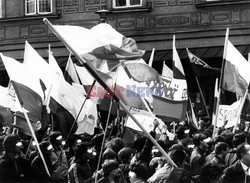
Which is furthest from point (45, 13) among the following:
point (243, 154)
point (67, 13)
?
point (243, 154)

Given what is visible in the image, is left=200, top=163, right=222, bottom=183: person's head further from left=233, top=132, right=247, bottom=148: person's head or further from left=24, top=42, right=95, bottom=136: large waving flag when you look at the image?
left=24, top=42, right=95, bottom=136: large waving flag

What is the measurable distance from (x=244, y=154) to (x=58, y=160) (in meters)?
3.48

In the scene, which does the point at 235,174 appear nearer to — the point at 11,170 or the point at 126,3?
the point at 11,170

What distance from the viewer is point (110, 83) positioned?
41.5 feet

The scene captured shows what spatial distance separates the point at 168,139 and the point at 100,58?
11.3ft

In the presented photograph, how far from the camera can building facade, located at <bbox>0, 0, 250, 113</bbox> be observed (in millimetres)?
24359

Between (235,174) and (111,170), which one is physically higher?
(111,170)

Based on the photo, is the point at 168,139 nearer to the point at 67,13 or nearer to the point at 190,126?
the point at 190,126

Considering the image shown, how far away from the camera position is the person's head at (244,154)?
10.1m

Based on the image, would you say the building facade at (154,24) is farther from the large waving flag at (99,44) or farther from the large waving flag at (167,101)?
the large waving flag at (99,44)

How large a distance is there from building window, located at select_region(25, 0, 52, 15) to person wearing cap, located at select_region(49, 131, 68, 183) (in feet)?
45.7

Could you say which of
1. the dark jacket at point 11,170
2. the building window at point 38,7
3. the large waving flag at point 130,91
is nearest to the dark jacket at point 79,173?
the dark jacket at point 11,170

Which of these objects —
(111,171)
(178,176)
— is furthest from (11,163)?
(178,176)

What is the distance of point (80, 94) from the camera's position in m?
16.0
